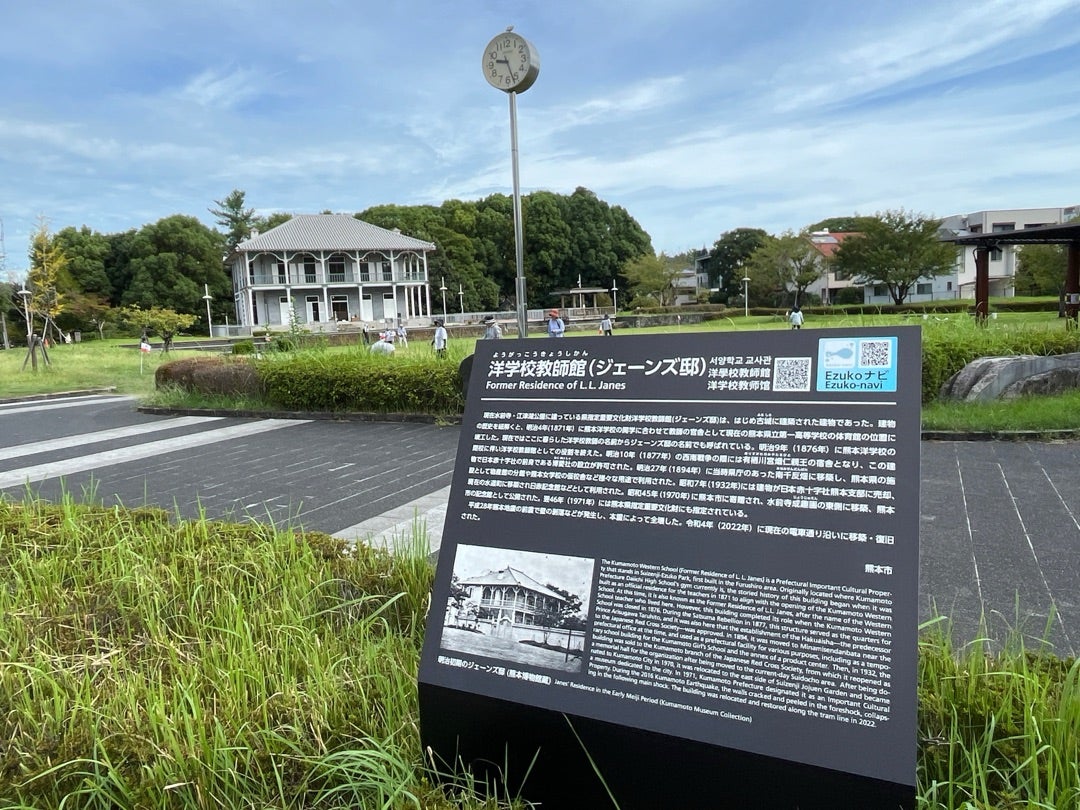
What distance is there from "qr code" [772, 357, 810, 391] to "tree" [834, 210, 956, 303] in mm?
43503

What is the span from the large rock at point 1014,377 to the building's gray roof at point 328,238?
46612 mm

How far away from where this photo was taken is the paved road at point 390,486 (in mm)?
3693

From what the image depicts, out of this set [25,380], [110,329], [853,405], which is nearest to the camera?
[853,405]

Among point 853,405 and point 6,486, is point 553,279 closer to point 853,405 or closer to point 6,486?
point 6,486

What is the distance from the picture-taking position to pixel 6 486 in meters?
6.91

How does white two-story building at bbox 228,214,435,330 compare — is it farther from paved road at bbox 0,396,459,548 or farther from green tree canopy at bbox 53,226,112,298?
paved road at bbox 0,396,459,548

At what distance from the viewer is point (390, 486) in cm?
646

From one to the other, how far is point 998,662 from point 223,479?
629 centimetres

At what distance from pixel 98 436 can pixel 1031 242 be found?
21.2 metres

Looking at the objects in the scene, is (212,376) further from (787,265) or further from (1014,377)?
(787,265)

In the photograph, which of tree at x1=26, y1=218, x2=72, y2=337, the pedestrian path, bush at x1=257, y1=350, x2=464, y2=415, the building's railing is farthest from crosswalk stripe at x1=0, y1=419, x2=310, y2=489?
the building's railing

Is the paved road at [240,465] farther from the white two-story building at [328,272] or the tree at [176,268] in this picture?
the tree at [176,268]

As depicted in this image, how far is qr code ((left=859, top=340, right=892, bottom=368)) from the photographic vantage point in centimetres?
175

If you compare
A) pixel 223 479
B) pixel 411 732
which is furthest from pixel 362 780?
pixel 223 479
